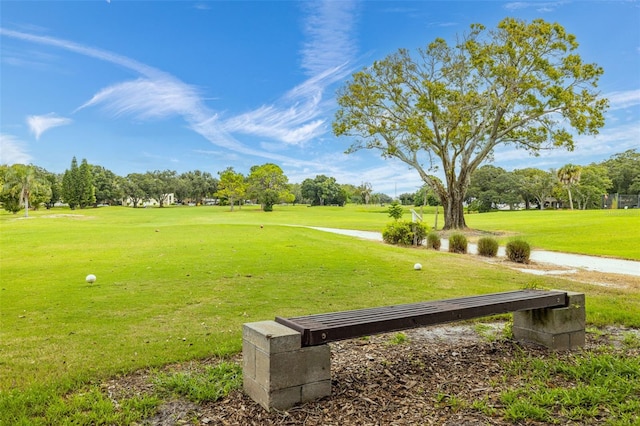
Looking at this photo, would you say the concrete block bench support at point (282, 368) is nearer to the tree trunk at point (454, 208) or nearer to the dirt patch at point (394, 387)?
the dirt patch at point (394, 387)

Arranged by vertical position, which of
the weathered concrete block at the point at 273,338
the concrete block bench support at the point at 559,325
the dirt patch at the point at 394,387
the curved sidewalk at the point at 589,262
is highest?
the weathered concrete block at the point at 273,338

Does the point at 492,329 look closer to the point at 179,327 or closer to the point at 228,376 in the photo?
the point at 228,376

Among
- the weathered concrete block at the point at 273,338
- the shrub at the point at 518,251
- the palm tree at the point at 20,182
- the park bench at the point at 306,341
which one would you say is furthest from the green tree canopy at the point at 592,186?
the palm tree at the point at 20,182

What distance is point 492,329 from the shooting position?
5.18 metres

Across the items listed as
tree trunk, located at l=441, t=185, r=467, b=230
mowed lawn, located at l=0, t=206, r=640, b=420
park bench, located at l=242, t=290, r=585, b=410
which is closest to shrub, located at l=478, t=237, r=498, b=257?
mowed lawn, located at l=0, t=206, r=640, b=420

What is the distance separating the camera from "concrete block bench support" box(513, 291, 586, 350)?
4.32m

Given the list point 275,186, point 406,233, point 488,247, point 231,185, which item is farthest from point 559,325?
point 275,186

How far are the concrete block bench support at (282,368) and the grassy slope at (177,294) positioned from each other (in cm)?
117

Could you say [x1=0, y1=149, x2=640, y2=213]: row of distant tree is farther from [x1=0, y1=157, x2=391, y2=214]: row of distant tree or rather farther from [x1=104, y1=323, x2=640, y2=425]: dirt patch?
[x1=104, y1=323, x2=640, y2=425]: dirt patch

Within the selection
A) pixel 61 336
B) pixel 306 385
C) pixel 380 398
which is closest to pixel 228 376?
pixel 306 385

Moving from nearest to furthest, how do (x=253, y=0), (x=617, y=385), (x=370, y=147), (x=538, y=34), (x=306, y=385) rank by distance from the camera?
(x=306, y=385), (x=617, y=385), (x=253, y=0), (x=538, y=34), (x=370, y=147)

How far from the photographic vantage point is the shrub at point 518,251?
12.4 meters

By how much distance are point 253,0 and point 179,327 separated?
14293 millimetres

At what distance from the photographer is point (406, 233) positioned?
58.4 ft
